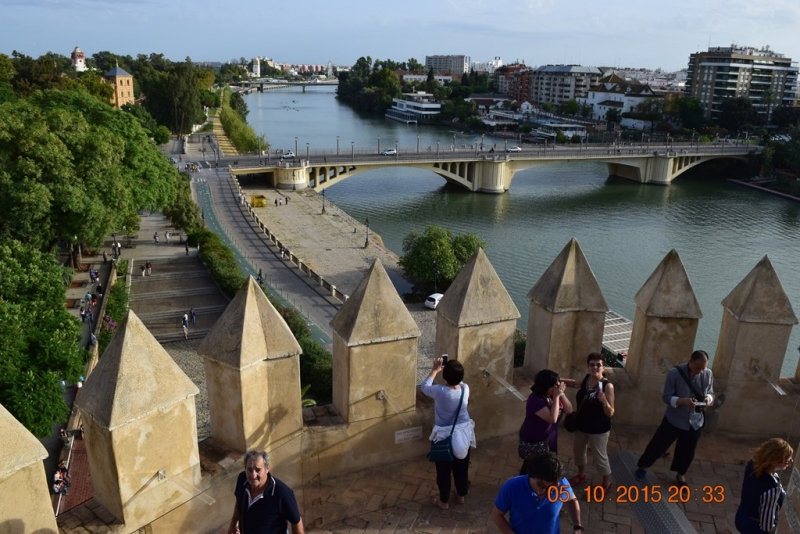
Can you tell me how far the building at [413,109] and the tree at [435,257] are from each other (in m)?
88.0

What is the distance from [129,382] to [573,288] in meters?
4.19

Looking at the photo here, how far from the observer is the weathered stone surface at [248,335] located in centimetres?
552

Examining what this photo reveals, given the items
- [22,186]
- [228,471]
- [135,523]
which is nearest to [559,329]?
[228,471]

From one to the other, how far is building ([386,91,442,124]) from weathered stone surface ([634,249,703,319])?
372 feet

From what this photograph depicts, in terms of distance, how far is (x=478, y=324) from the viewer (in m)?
6.48

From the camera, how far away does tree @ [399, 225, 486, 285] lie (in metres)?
31.4

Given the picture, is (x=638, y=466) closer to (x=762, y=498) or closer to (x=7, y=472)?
(x=762, y=498)

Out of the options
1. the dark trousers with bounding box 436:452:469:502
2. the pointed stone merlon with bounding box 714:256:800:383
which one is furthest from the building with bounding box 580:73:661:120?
the dark trousers with bounding box 436:452:469:502

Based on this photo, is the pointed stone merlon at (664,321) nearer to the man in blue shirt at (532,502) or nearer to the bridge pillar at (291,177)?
the man in blue shirt at (532,502)

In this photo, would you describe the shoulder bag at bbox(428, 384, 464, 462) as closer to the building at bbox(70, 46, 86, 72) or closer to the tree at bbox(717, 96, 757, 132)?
the tree at bbox(717, 96, 757, 132)

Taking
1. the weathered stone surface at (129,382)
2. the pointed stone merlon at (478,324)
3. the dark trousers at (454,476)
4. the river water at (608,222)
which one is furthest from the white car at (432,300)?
the weathered stone surface at (129,382)

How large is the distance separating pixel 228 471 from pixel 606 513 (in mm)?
3251

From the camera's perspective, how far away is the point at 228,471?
18.2 ft
